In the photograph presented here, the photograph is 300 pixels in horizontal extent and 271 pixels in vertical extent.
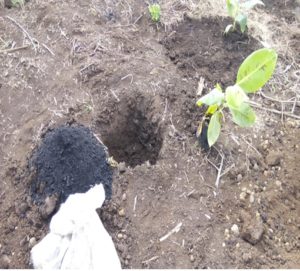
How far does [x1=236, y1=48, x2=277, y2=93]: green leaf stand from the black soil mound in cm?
80

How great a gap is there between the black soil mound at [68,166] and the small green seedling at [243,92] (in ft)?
1.87

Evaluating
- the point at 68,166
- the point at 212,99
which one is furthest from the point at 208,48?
the point at 68,166

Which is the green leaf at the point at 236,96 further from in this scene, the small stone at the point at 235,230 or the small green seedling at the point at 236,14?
the small green seedling at the point at 236,14

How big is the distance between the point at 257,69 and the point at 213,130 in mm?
365

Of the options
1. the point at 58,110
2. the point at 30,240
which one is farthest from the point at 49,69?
the point at 30,240

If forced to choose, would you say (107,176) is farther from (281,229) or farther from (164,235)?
(281,229)

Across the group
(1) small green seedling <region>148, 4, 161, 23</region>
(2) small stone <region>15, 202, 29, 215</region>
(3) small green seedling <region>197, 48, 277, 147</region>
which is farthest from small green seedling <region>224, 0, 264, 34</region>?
(2) small stone <region>15, 202, 29, 215</region>

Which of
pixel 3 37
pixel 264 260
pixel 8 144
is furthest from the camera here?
pixel 3 37

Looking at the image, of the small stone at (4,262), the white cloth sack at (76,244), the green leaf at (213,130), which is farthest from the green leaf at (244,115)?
the small stone at (4,262)

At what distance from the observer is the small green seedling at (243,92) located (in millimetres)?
2223

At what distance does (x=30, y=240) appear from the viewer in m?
2.20

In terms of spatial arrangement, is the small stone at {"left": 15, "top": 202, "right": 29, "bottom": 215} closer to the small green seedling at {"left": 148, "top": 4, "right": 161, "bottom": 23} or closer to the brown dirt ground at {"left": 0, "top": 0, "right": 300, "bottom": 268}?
the brown dirt ground at {"left": 0, "top": 0, "right": 300, "bottom": 268}

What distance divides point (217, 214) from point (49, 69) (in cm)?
135

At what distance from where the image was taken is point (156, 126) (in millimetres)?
2559
